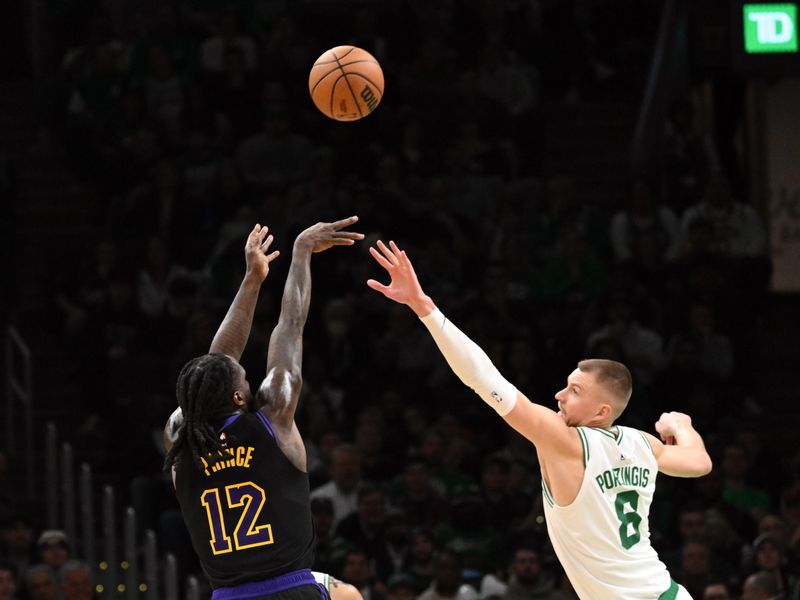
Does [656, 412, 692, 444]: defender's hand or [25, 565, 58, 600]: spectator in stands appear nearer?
[656, 412, 692, 444]: defender's hand

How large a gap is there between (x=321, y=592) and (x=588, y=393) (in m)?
1.43

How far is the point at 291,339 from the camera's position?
709 centimetres

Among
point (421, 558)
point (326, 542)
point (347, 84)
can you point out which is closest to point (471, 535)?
point (421, 558)

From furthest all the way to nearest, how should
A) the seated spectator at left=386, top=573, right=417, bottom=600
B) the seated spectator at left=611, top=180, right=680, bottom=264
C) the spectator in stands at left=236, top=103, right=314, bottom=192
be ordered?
the spectator in stands at left=236, top=103, right=314, bottom=192 → the seated spectator at left=611, top=180, right=680, bottom=264 → the seated spectator at left=386, top=573, right=417, bottom=600

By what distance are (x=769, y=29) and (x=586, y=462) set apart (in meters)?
6.47

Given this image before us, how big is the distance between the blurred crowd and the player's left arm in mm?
3954

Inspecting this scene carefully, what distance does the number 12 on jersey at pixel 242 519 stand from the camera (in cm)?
667

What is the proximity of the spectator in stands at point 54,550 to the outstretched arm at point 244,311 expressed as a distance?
483 centimetres

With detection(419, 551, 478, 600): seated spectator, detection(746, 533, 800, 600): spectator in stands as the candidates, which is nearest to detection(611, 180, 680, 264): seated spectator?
detection(746, 533, 800, 600): spectator in stands

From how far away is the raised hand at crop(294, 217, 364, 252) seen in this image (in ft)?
24.3

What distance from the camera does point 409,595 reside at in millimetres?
11461

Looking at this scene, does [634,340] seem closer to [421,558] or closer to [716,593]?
[421,558]

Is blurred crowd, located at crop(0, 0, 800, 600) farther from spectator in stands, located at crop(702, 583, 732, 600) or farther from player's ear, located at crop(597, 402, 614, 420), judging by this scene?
player's ear, located at crop(597, 402, 614, 420)

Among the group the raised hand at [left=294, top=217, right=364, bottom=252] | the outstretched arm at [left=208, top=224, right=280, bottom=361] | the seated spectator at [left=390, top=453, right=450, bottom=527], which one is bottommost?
the seated spectator at [left=390, top=453, right=450, bottom=527]
